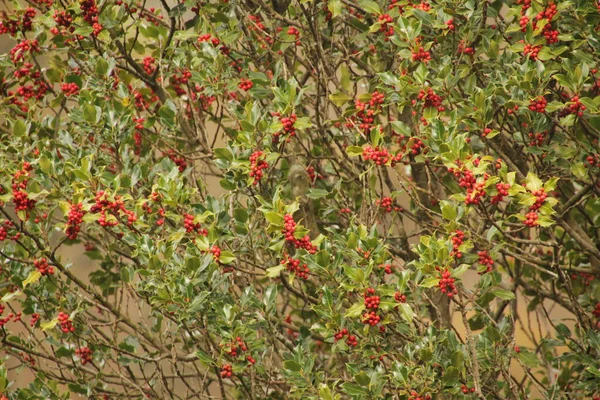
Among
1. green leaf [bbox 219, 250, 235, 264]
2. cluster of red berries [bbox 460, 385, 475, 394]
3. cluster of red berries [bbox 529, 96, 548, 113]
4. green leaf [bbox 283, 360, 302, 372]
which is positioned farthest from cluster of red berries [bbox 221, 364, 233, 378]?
cluster of red berries [bbox 529, 96, 548, 113]

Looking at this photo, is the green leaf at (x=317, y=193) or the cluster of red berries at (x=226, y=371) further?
the green leaf at (x=317, y=193)

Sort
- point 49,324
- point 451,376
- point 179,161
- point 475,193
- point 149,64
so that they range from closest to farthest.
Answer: point 475,193 → point 451,376 → point 49,324 → point 179,161 → point 149,64

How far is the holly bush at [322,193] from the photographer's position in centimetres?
284

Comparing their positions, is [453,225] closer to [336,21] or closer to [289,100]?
[289,100]

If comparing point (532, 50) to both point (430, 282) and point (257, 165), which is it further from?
point (257, 165)

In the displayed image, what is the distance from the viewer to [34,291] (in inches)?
136

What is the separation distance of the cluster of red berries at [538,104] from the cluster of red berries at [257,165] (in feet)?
3.41

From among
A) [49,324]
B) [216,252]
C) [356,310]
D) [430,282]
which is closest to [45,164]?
[49,324]

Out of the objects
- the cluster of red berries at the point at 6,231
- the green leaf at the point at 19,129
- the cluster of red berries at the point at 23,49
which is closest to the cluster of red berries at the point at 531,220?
the cluster of red berries at the point at 6,231

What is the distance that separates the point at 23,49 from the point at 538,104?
234 cm

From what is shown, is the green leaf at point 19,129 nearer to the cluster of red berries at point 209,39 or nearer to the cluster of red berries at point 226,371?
the cluster of red berries at point 209,39

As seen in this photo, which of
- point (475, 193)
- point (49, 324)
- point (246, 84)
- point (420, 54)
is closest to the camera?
point (475, 193)

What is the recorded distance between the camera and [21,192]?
3004 mm

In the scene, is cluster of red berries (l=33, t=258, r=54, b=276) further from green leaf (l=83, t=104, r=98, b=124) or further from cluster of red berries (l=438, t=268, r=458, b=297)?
cluster of red berries (l=438, t=268, r=458, b=297)
